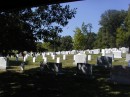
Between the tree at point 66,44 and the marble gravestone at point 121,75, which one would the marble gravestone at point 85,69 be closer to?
the marble gravestone at point 121,75

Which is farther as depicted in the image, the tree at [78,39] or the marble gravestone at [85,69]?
the tree at [78,39]

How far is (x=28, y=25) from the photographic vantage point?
660 inches

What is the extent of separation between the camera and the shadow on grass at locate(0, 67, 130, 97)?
13703 millimetres

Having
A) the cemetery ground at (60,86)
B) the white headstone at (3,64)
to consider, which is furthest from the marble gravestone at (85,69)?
the white headstone at (3,64)

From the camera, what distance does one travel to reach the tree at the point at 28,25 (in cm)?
1545

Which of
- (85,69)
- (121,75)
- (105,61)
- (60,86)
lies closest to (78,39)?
(105,61)

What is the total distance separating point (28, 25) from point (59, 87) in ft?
12.3

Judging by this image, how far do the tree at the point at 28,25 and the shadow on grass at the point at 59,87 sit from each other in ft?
6.33

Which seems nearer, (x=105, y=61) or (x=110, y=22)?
(x=105, y=61)

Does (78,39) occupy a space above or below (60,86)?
above

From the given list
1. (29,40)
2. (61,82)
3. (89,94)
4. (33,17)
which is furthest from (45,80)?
(89,94)

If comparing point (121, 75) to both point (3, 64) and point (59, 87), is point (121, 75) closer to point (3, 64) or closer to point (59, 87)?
point (59, 87)

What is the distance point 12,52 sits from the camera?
1773cm

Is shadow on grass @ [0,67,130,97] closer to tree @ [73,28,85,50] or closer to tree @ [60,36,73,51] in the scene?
tree @ [73,28,85,50]
